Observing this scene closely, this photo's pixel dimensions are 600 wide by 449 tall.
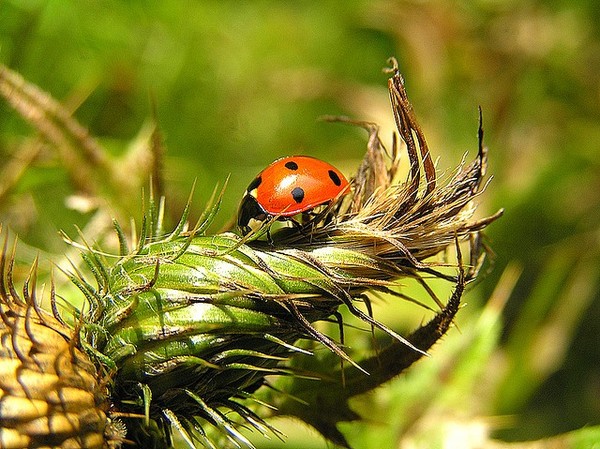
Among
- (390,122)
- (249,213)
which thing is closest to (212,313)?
(249,213)

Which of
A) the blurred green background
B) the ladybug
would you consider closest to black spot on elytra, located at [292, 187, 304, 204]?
the ladybug

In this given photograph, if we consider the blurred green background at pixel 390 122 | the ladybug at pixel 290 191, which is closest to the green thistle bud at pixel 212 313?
the ladybug at pixel 290 191

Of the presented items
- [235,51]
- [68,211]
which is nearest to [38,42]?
[68,211]

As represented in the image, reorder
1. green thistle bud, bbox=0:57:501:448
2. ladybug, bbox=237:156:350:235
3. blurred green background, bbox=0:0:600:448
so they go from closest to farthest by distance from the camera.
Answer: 1. green thistle bud, bbox=0:57:501:448
2. ladybug, bbox=237:156:350:235
3. blurred green background, bbox=0:0:600:448

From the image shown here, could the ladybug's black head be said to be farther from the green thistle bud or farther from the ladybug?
the green thistle bud

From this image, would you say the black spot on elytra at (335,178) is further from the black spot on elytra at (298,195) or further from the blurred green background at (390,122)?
the blurred green background at (390,122)

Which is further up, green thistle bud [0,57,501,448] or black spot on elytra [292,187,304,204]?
black spot on elytra [292,187,304,204]

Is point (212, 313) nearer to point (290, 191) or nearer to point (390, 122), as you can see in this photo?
point (290, 191)
